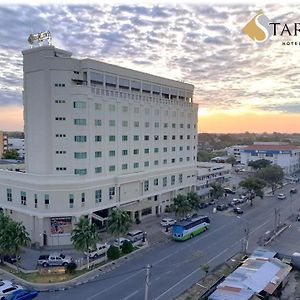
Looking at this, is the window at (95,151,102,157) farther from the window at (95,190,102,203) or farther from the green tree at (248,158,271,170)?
the green tree at (248,158,271,170)

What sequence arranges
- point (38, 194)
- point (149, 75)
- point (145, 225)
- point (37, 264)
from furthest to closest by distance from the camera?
point (149, 75) < point (145, 225) < point (38, 194) < point (37, 264)

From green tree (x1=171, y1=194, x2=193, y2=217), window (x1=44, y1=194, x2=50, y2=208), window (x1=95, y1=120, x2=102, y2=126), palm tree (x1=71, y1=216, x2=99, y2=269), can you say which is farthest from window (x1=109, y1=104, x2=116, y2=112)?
palm tree (x1=71, y1=216, x2=99, y2=269)

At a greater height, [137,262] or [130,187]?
[130,187]

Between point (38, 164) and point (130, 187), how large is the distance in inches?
515

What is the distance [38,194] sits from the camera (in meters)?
38.1

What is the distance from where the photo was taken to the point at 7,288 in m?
26.3

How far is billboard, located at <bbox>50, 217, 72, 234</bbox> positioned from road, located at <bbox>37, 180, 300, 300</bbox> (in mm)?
9326

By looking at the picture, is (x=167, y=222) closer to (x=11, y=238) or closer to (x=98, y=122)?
(x=98, y=122)

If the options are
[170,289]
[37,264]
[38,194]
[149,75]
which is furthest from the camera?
[149,75]

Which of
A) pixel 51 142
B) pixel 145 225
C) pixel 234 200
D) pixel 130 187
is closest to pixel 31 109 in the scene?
pixel 51 142

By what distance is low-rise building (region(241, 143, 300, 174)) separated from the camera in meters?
108

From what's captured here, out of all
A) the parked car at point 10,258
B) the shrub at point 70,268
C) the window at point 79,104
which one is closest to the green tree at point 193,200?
the window at point 79,104

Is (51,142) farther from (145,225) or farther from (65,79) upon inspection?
(145,225)

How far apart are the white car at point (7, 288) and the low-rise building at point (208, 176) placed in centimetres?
4007
